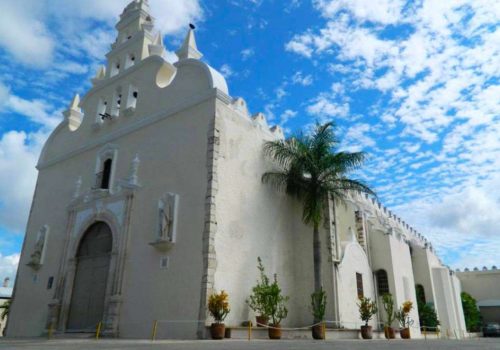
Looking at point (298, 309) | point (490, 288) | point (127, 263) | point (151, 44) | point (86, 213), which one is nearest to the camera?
point (127, 263)

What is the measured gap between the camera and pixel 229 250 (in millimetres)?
13734

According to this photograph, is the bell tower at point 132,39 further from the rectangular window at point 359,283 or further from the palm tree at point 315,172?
the rectangular window at point 359,283

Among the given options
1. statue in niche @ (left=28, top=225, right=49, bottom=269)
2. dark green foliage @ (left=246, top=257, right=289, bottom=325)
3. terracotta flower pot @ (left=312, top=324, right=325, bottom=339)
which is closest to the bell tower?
statue in niche @ (left=28, top=225, right=49, bottom=269)

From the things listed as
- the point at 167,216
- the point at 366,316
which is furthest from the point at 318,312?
the point at 167,216

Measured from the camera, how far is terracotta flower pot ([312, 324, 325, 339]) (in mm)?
Answer: 13477

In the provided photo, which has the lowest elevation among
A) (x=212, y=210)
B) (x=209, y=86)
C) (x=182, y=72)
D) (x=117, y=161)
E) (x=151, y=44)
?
(x=212, y=210)

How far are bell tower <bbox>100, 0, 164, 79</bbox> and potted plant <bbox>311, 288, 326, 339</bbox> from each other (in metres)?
12.6

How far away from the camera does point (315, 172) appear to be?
16.2 meters

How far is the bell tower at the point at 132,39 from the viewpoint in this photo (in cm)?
1961

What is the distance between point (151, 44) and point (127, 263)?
1002 cm

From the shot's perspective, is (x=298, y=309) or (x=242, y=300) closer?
(x=242, y=300)

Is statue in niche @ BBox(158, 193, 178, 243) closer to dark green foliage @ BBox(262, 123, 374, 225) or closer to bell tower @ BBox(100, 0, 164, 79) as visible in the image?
dark green foliage @ BBox(262, 123, 374, 225)

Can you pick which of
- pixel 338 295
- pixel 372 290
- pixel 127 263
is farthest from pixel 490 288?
pixel 127 263

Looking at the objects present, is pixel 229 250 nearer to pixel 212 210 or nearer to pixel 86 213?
pixel 212 210
